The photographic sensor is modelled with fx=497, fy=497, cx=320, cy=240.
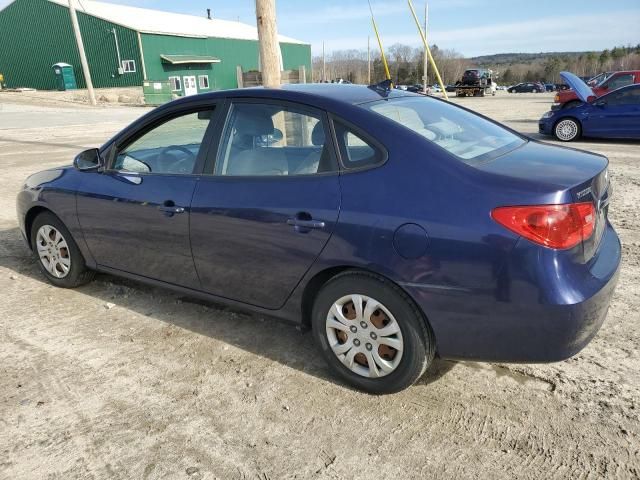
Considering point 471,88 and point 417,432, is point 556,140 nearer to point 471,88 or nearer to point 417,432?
point 417,432

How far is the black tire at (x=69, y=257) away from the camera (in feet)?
13.5

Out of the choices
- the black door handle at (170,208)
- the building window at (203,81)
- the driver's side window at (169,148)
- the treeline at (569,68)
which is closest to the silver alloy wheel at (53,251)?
the driver's side window at (169,148)

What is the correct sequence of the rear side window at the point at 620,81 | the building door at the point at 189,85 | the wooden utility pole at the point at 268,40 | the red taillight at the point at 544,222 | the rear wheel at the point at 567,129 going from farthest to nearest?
the building door at the point at 189,85
the rear side window at the point at 620,81
the rear wheel at the point at 567,129
the wooden utility pole at the point at 268,40
the red taillight at the point at 544,222

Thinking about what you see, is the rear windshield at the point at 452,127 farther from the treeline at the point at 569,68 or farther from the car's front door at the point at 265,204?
the treeline at the point at 569,68

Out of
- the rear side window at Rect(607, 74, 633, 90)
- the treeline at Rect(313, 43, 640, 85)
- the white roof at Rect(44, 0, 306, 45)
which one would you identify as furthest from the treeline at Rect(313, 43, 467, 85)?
the rear side window at Rect(607, 74, 633, 90)

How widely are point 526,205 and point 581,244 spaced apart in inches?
13.7

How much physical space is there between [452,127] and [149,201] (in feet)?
6.75

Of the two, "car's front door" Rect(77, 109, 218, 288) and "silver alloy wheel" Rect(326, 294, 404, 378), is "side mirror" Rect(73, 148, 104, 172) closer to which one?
"car's front door" Rect(77, 109, 218, 288)

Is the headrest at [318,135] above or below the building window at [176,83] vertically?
above

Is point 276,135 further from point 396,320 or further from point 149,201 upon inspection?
point 396,320

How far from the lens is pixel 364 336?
105 inches

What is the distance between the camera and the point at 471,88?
141ft

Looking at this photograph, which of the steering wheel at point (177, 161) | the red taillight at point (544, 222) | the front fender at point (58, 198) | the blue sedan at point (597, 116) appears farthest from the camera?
the blue sedan at point (597, 116)

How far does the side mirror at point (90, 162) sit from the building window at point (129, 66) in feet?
128
